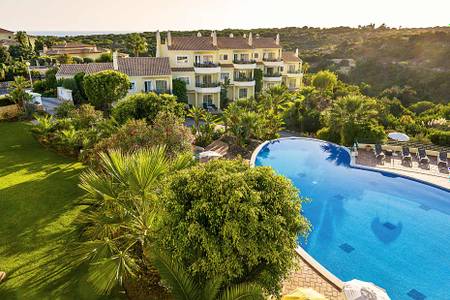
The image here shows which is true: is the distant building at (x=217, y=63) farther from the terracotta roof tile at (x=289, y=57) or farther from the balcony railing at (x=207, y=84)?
the terracotta roof tile at (x=289, y=57)

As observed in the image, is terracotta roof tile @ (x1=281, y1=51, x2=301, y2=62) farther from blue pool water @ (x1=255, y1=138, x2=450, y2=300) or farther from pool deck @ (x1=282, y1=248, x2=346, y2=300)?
pool deck @ (x1=282, y1=248, x2=346, y2=300)

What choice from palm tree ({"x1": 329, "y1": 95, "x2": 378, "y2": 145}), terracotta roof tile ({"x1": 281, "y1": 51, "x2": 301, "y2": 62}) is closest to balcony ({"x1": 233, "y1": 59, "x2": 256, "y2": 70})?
terracotta roof tile ({"x1": 281, "y1": 51, "x2": 301, "y2": 62})

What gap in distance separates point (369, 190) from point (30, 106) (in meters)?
32.1

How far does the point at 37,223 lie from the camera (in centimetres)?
1419

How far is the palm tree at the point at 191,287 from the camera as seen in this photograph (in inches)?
260

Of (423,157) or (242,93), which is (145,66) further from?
(423,157)

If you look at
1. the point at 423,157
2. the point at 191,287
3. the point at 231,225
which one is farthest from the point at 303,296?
the point at 423,157

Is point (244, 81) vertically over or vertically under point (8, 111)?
over

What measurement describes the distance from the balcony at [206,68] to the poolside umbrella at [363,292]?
35.2m

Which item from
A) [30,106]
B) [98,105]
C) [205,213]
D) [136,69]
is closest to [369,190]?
[205,213]

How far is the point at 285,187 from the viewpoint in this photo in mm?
8445

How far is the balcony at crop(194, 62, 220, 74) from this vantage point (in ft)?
134

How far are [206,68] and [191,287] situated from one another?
120 feet

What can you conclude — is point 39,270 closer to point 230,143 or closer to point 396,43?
point 230,143
